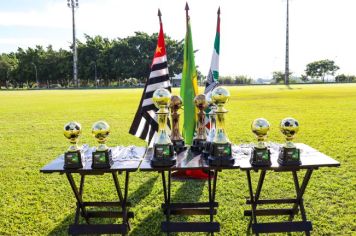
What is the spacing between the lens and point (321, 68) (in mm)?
73500

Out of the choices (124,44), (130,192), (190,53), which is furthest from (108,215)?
(124,44)

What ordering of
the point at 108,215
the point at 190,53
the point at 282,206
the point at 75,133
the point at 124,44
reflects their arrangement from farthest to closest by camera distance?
the point at 124,44
the point at 190,53
the point at 282,206
the point at 108,215
the point at 75,133

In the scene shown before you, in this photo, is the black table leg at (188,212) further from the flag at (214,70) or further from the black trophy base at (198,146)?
the flag at (214,70)

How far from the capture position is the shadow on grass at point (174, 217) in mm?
3809

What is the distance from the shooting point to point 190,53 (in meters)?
4.76

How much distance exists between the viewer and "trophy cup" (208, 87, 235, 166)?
9.57ft

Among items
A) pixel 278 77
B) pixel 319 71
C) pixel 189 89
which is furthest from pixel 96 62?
pixel 189 89

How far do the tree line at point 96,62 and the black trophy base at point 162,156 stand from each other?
64302mm

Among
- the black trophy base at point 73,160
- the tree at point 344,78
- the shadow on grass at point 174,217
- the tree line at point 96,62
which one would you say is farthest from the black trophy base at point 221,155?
the tree at point 344,78

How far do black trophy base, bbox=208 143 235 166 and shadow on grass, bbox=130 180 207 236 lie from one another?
1321 mm

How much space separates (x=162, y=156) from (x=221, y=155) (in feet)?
1.67

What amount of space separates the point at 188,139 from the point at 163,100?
1646 millimetres

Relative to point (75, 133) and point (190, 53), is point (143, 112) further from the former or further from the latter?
point (75, 133)

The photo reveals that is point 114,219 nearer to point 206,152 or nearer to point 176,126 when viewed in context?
point 176,126
